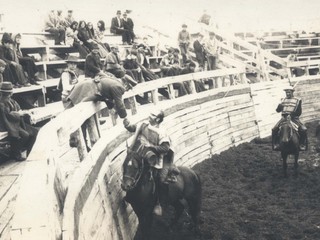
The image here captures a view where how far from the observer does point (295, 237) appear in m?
7.87

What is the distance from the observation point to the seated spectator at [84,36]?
15.3 m

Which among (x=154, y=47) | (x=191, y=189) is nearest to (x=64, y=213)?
(x=191, y=189)

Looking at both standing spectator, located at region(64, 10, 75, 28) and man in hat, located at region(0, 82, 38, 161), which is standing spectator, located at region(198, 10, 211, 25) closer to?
standing spectator, located at region(64, 10, 75, 28)

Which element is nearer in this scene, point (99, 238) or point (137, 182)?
point (99, 238)

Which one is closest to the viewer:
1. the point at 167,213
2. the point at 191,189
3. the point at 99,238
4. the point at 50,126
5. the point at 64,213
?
the point at 64,213

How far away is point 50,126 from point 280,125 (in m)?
8.24

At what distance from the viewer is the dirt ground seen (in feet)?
26.3

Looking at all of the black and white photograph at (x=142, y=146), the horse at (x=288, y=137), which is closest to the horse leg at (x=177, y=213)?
the black and white photograph at (x=142, y=146)

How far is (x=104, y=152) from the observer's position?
656cm

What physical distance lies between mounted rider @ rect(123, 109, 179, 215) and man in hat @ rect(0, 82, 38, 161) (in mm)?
1760

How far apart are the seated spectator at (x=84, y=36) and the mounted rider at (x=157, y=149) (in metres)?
8.87

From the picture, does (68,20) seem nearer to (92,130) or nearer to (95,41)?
(95,41)

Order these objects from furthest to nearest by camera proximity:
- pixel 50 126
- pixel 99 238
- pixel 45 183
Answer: pixel 99 238 → pixel 50 126 → pixel 45 183

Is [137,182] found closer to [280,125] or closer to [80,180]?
[80,180]
